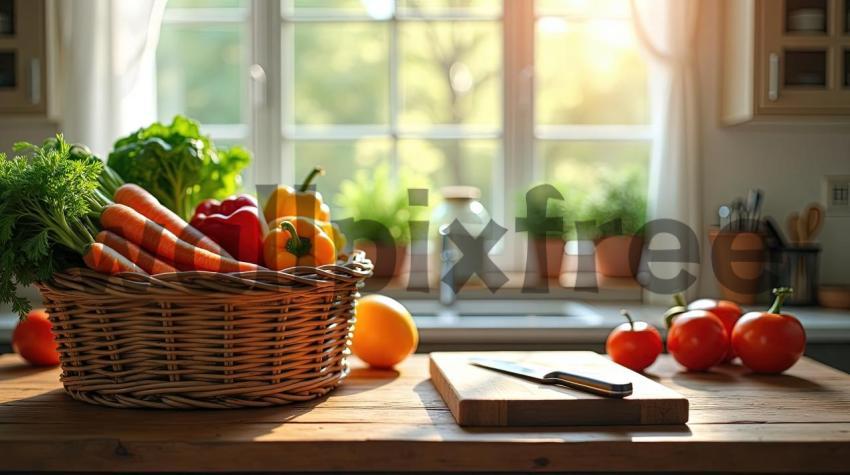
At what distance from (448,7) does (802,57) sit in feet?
3.36

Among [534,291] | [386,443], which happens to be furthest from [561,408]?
[534,291]

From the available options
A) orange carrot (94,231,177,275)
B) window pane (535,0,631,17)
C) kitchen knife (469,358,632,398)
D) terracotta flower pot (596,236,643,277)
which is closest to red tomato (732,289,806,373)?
kitchen knife (469,358,632,398)

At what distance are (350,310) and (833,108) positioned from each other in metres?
1.63

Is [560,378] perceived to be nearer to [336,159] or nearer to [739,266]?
[739,266]

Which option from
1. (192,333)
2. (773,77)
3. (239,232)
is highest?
(773,77)

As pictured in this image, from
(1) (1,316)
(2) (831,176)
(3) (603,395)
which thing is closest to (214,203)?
(3) (603,395)

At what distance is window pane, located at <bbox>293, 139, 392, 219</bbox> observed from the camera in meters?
2.50

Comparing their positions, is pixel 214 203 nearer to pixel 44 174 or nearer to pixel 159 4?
pixel 44 174

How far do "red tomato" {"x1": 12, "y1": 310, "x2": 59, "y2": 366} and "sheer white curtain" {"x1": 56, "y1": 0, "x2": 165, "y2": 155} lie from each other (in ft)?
3.39

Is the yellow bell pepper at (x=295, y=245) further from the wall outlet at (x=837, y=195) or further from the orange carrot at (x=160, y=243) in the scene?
the wall outlet at (x=837, y=195)

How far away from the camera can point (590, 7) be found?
2.48 meters

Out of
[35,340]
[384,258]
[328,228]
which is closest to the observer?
[328,228]

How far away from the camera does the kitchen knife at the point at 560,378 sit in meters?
0.90

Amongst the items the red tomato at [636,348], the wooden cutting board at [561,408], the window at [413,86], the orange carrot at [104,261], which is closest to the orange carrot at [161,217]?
the orange carrot at [104,261]
